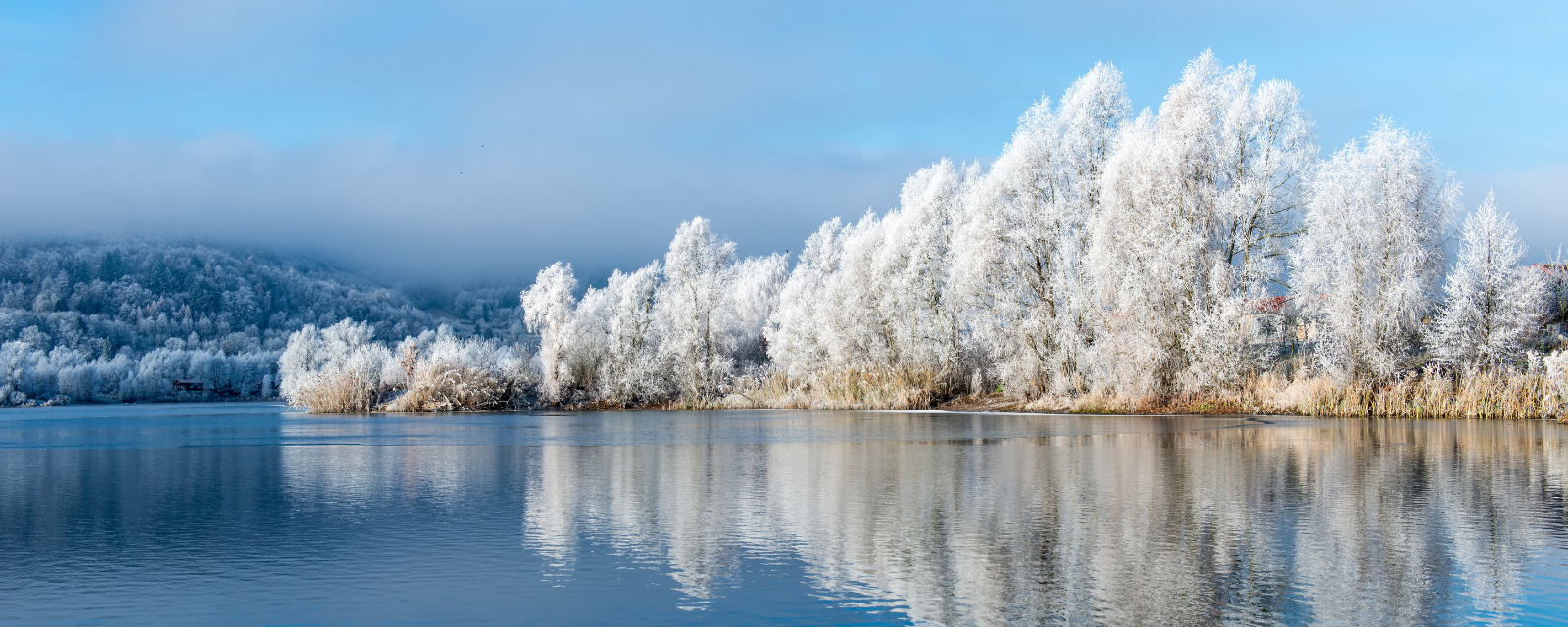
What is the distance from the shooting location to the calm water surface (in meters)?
7.17

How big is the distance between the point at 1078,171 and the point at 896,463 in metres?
25.0

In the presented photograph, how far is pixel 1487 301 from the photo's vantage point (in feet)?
106

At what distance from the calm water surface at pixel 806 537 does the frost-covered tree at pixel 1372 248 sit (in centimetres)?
1274

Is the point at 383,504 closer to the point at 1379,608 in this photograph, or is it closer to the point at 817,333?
the point at 1379,608

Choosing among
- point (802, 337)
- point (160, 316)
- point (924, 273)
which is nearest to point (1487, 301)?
point (924, 273)

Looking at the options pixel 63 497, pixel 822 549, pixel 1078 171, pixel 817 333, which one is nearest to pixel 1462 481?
pixel 822 549

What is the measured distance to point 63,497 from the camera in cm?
1352

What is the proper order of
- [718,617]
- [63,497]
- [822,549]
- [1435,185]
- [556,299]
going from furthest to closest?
[556,299]
[1435,185]
[63,497]
[822,549]
[718,617]

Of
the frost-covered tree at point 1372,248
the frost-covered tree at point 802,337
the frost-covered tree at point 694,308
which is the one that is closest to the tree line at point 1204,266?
the frost-covered tree at point 1372,248

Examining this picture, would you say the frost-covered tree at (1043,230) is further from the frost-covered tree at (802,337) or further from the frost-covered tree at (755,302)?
the frost-covered tree at (755,302)

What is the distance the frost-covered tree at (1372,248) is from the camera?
31.9m

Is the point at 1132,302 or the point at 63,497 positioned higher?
the point at 1132,302

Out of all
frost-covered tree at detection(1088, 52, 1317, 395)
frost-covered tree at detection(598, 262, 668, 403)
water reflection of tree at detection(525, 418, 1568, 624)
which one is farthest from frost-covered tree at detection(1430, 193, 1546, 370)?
frost-covered tree at detection(598, 262, 668, 403)

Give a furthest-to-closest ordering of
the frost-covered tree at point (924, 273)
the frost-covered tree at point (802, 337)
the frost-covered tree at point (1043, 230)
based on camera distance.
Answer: the frost-covered tree at point (802, 337), the frost-covered tree at point (924, 273), the frost-covered tree at point (1043, 230)
